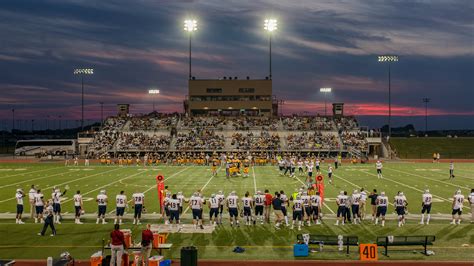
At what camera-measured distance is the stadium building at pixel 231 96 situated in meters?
72.0

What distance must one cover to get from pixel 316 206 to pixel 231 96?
5484 cm

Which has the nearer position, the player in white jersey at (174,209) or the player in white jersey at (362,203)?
the player in white jersey at (174,209)

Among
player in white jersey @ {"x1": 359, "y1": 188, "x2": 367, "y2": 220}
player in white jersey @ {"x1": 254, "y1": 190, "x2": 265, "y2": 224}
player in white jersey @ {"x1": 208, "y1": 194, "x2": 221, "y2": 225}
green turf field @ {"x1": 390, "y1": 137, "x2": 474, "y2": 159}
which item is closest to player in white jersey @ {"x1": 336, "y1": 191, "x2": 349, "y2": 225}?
player in white jersey @ {"x1": 359, "y1": 188, "x2": 367, "y2": 220}

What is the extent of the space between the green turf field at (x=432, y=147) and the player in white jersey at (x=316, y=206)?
1861 inches

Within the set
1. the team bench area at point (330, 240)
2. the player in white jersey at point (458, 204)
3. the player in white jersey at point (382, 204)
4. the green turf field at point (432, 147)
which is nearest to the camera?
the team bench area at point (330, 240)

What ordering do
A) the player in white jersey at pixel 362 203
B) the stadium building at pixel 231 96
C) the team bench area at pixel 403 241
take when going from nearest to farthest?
1. the team bench area at pixel 403 241
2. the player in white jersey at pixel 362 203
3. the stadium building at pixel 231 96

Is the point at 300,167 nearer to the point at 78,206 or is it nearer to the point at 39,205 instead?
the point at 78,206

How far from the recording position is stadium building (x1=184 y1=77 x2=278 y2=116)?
72.0m

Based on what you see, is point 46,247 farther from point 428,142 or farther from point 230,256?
point 428,142

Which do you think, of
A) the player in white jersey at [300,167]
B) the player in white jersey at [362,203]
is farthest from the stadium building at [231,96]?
the player in white jersey at [362,203]

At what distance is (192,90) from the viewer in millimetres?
72188

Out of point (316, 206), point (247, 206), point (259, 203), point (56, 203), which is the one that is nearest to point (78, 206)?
point (56, 203)

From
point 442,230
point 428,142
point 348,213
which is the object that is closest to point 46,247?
point 348,213

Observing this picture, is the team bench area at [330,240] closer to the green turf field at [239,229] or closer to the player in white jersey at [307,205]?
the green turf field at [239,229]
